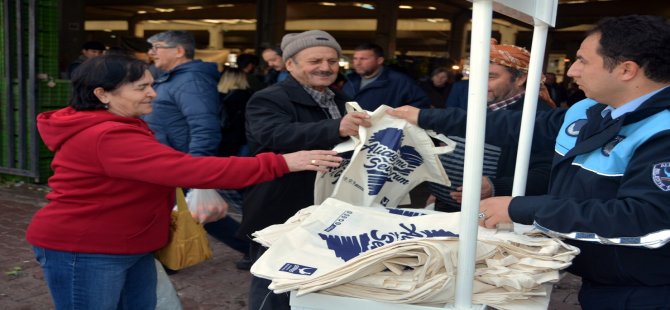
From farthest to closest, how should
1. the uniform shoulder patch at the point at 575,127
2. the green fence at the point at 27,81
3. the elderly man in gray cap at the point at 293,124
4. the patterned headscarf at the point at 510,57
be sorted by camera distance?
the green fence at the point at 27,81
the patterned headscarf at the point at 510,57
the elderly man in gray cap at the point at 293,124
the uniform shoulder patch at the point at 575,127

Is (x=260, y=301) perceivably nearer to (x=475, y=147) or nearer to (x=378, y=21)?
(x=475, y=147)

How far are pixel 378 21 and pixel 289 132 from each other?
667 inches

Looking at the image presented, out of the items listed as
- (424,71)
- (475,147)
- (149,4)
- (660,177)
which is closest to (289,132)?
(475,147)

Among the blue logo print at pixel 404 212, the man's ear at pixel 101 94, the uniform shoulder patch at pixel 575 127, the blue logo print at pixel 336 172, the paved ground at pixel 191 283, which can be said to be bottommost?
the paved ground at pixel 191 283

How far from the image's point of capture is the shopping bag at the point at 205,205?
375 centimetres

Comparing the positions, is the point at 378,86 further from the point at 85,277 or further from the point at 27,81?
the point at 27,81

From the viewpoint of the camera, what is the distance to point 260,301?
8.70ft

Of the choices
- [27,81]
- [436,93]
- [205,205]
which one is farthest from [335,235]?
[436,93]

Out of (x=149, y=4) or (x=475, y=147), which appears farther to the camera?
(x=149, y=4)

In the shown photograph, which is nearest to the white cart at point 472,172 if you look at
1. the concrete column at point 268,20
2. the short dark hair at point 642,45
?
the short dark hair at point 642,45

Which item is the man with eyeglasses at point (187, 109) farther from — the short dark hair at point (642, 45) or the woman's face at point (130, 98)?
the short dark hair at point (642, 45)

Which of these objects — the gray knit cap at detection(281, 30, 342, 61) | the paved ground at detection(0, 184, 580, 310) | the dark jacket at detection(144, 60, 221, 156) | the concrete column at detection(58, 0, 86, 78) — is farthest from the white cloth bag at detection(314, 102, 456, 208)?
the concrete column at detection(58, 0, 86, 78)

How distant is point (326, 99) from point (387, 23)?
1638cm

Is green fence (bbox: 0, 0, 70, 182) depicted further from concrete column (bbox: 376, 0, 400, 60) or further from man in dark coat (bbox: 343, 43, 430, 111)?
concrete column (bbox: 376, 0, 400, 60)
